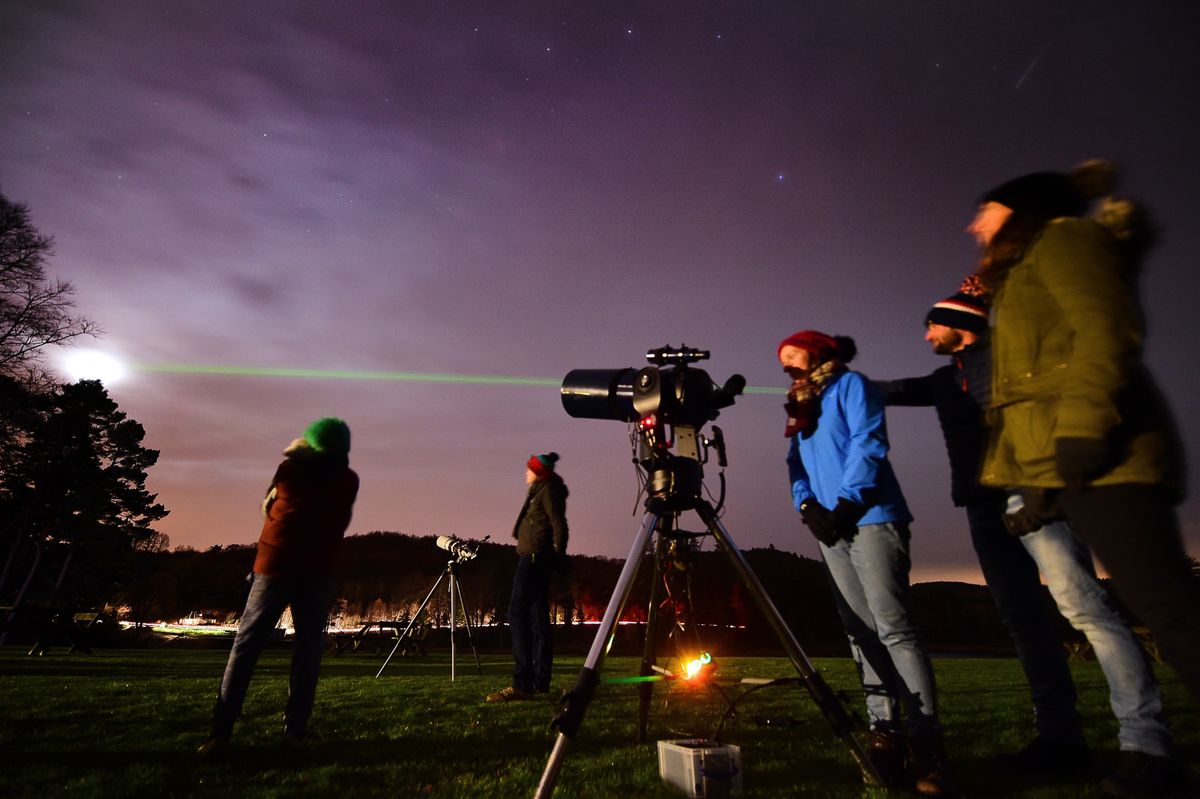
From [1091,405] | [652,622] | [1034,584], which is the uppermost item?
[1091,405]

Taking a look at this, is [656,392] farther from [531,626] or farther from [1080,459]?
[531,626]

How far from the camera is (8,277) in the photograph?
18.0m

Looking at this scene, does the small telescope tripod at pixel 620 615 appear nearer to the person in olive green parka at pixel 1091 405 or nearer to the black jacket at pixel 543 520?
the person in olive green parka at pixel 1091 405

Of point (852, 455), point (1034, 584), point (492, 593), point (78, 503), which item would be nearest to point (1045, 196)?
point (852, 455)

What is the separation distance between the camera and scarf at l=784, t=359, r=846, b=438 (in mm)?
3182

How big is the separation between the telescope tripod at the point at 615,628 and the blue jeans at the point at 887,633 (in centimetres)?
28

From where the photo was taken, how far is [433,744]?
367 cm

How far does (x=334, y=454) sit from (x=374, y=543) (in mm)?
69864

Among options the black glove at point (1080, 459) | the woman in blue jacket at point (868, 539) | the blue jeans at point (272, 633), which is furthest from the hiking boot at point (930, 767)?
the blue jeans at point (272, 633)

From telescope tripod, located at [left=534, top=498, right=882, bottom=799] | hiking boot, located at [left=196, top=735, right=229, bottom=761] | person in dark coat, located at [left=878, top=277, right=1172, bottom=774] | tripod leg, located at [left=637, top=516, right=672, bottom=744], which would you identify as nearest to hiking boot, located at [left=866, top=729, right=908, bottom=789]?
telescope tripod, located at [left=534, top=498, right=882, bottom=799]

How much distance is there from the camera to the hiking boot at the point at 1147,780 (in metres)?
2.25

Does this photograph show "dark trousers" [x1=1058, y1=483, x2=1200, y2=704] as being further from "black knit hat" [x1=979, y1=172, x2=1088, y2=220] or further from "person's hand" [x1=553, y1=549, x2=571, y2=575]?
"person's hand" [x1=553, y1=549, x2=571, y2=575]

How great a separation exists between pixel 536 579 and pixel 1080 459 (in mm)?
5150

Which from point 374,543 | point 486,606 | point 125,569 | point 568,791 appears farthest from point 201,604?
point 568,791
